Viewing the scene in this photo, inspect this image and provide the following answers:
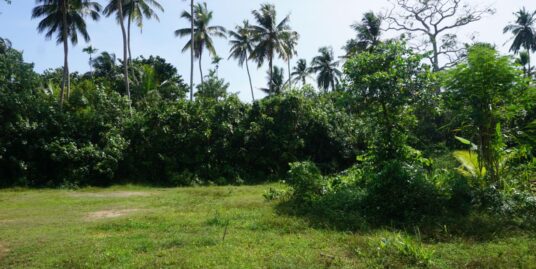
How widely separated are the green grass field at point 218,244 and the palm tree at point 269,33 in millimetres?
22004

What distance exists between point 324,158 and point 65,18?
586 inches

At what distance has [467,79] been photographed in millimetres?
7805

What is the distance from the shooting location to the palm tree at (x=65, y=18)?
67.3 ft

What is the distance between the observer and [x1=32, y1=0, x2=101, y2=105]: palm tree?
20.5 m

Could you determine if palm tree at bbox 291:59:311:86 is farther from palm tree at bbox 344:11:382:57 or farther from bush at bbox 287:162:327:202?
bush at bbox 287:162:327:202

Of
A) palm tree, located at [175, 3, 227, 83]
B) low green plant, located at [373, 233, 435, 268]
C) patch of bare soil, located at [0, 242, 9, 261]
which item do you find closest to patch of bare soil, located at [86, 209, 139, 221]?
patch of bare soil, located at [0, 242, 9, 261]

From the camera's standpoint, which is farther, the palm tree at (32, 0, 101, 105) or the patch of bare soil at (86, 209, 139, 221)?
the palm tree at (32, 0, 101, 105)

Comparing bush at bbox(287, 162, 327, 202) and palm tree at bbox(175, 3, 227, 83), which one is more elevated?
palm tree at bbox(175, 3, 227, 83)

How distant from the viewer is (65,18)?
798 inches

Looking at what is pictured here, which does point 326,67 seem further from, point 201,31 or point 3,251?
point 3,251

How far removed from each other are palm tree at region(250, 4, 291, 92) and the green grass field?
2200 centimetres

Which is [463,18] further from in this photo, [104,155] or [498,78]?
[104,155]

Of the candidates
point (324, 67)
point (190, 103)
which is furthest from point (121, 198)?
point (324, 67)

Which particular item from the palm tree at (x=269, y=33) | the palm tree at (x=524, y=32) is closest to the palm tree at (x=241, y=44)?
the palm tree at (x=269, y=33)
